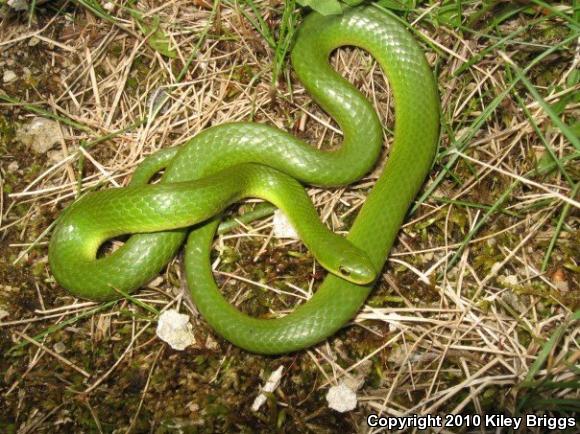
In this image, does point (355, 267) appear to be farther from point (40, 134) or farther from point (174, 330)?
point (40, 134)

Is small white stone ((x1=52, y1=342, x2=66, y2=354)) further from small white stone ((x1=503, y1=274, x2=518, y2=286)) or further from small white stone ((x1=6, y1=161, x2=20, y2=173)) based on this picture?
small white stone ((x1=503, y1=274, x2=518, y2=286))

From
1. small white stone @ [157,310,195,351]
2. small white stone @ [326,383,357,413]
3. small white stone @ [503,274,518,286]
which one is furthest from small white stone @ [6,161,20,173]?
small white stone @ [503,274,518,286]

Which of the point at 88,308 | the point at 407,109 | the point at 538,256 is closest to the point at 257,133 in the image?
the point at 407,109

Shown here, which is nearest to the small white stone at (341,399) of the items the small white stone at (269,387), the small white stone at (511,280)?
the small white stone at (269,387)

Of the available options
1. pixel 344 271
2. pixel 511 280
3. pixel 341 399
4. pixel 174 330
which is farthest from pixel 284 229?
pixel 511 280

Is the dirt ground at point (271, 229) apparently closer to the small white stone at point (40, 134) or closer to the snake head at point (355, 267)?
the small white stone at point (40, 134)

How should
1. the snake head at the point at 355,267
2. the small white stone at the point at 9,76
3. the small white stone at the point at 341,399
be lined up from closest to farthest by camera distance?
the snake head at the point at 355,267, the small white stone at the point at 341,399, the small white stone at the point at 9,76

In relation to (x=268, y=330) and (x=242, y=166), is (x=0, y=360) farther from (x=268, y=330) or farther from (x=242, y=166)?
(x=242, y=166)
